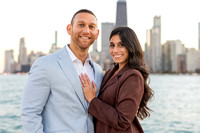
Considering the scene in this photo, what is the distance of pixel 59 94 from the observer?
2.32 meters

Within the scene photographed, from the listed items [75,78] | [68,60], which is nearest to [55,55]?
[68,60]

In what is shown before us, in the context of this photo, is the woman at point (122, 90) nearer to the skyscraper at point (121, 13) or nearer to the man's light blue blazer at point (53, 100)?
the man's light blue blazer at point (53, 100)

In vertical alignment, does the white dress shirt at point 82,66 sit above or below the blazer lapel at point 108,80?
above

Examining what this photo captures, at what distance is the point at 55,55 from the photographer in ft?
8.20

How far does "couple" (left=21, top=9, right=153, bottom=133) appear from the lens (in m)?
2.27

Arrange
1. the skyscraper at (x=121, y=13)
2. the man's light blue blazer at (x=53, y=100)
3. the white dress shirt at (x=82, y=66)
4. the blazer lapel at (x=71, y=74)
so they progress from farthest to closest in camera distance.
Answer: the skyscraper at (x=121, y=13) → the white dress shirt at (x=82, y=66) → the blazer lapel at (x=71, y=74) → the man's light blue blazer at (x=53, y=100)

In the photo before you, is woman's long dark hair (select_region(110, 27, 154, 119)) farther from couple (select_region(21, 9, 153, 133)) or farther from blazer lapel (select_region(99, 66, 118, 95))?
blazer lapel (select_region(99, 66, 118, 95))

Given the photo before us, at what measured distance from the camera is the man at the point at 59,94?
2.26 meters

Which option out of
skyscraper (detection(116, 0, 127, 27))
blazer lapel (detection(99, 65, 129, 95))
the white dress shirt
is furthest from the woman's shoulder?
skyscraper (detection(116, 0, 127, 27))

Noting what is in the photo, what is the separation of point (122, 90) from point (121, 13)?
9434 cm

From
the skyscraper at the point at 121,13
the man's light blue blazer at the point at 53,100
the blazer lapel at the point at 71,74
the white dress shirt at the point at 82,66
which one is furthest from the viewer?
the skyscraper at the point at 121,13

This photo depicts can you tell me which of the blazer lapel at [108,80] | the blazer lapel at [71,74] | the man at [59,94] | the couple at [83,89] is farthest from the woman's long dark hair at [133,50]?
the blazer lapel at [71,74]

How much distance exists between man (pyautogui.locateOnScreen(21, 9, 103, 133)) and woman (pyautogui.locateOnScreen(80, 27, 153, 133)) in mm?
121

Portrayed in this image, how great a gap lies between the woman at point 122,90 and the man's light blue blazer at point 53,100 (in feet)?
0.43
